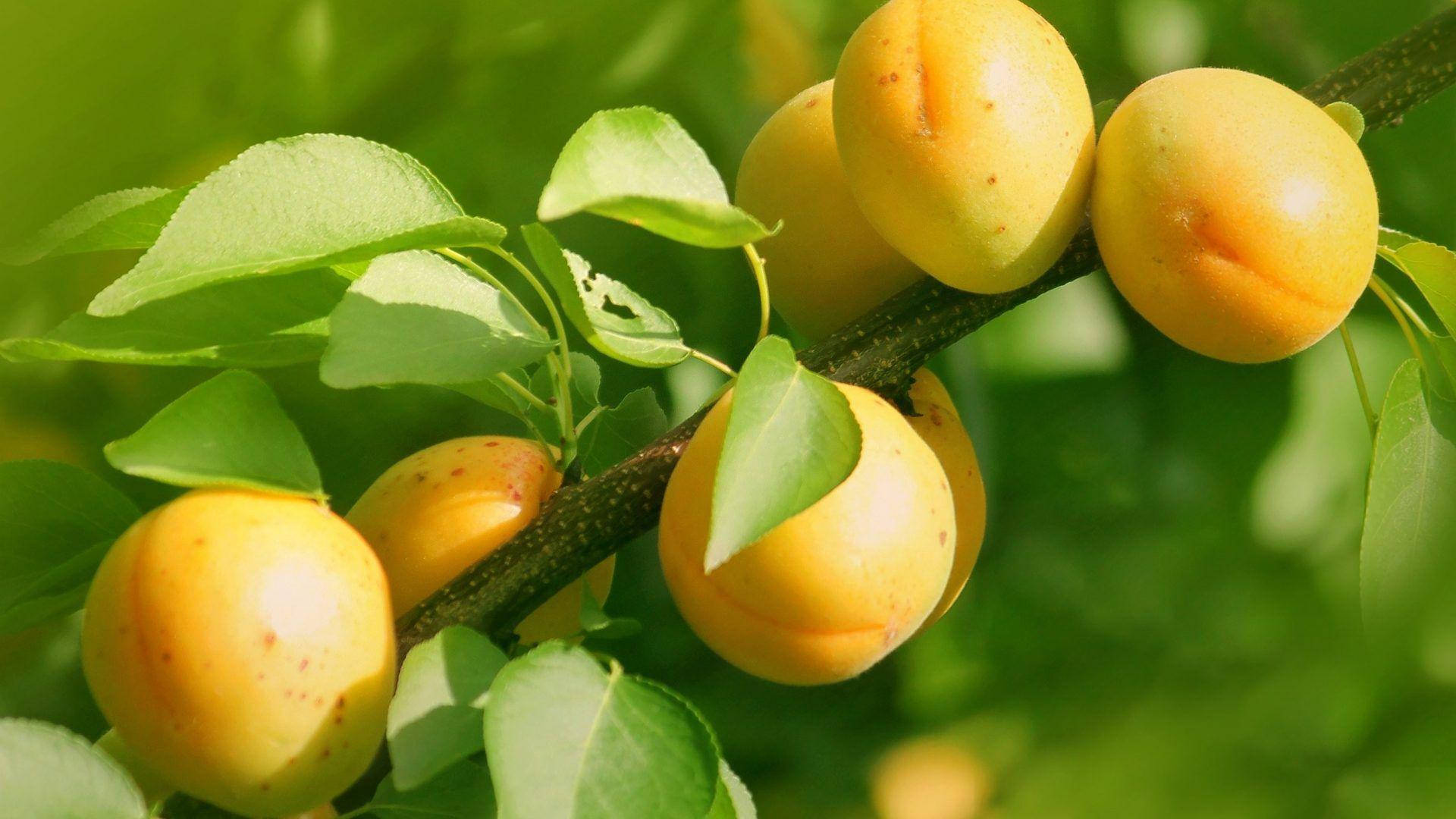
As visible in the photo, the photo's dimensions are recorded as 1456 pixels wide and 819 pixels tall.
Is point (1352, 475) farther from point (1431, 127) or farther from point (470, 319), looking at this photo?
point (470, 319)

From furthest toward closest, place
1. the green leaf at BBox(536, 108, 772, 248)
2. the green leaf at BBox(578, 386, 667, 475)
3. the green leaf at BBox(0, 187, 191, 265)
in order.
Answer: the green leaf at BBox(578, 386, 667, 475)
the green leaf at BBox(0, 187, 191, 265)
the green leaf at BBox(536, 108, 772, 248)

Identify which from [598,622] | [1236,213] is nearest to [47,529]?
[598,622]

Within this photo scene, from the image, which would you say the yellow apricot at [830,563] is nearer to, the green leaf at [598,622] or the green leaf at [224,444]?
the green leaf at [598,622]

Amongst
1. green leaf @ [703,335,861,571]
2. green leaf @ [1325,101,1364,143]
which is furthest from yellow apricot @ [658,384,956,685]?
green leaf @ [1325,101,1364,143]

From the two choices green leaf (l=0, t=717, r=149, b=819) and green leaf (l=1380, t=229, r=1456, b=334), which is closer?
green leaf (l=0, t=717, r=149, b=819)

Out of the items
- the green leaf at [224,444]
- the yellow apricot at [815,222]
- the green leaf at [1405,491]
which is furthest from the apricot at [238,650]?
the green leaf at [1405,491]

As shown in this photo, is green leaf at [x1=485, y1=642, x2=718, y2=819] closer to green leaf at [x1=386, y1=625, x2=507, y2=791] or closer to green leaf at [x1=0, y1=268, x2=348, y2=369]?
green leaf at [x1=386, y1=625, x2=507, y2=791]
